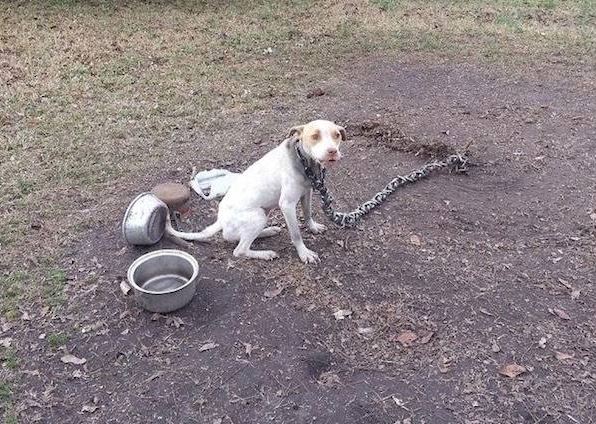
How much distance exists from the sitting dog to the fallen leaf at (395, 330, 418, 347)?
2.77ft

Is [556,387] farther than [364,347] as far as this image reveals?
No

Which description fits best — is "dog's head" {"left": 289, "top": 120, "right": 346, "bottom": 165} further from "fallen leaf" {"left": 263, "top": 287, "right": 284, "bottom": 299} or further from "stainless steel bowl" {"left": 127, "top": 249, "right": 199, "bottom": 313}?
"stainless steel bowl" {"left": 127, "top": 249, "right": 199, "bottom": 313}

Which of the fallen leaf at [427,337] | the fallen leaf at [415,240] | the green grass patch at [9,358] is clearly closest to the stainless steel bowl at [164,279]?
the green grass patch at [9,358]

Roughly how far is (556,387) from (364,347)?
1040mm

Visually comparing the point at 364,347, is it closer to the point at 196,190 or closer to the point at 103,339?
the point at 103,339

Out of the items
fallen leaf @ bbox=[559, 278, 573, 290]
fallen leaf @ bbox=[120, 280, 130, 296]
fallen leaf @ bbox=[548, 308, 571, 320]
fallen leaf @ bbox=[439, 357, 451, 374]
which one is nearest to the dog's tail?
fallen leaf @ bbox=[120, 280, 130, 296]

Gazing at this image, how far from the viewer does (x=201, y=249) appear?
13.9ft

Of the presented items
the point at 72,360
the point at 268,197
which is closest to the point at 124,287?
the point at 72,360

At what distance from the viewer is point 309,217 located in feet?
14.6

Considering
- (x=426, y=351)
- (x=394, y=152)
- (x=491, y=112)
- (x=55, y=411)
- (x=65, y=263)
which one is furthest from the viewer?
(x=491, y=112)

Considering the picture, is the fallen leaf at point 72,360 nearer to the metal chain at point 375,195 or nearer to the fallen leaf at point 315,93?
the metal chain at point 375,195

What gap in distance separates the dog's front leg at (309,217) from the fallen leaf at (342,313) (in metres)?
0.87

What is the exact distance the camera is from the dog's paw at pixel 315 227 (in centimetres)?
449

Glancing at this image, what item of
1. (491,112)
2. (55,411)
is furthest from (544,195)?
(55,411)
